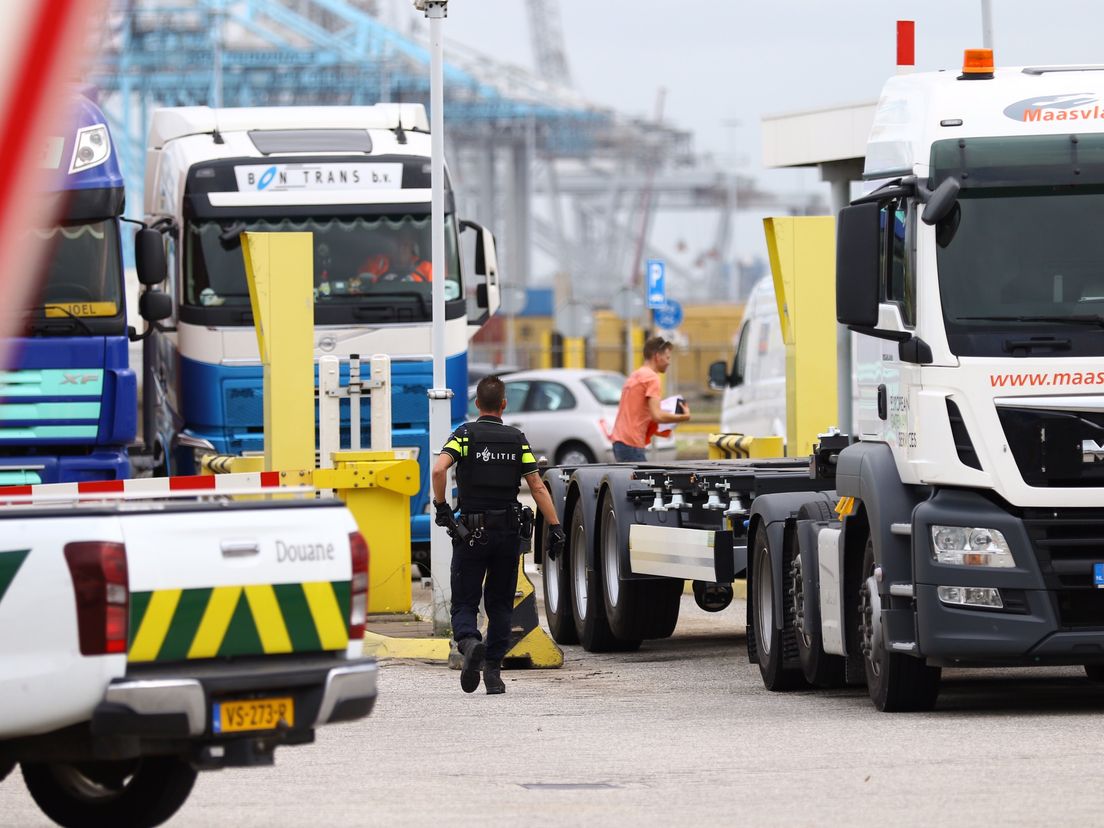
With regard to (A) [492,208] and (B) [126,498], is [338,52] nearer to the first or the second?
(A) [492,208]

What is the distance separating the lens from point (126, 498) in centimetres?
703

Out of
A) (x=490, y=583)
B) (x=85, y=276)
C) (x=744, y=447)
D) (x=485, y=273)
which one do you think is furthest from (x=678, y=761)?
(x=485, y=273)

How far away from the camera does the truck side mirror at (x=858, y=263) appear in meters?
9.82

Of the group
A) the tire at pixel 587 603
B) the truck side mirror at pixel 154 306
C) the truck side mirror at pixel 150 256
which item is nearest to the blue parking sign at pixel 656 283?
the truck side mirror at pixel 154 306

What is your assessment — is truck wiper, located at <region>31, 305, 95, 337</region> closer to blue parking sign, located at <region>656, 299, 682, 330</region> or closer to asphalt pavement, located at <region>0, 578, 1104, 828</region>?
asphalt pavement, located at <region>0, 578, 1104, 828</region>

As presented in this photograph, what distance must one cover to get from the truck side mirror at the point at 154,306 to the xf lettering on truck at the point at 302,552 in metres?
11.0

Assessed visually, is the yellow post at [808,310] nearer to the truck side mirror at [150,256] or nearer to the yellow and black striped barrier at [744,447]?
the yellow and black striped barrier at [744,447]

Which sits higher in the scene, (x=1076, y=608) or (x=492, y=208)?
(x=492, y=208)

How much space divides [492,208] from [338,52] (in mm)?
14408

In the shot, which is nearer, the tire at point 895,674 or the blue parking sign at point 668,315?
the tire at point 895,674

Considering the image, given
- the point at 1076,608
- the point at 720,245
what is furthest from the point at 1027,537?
the point at 720,245

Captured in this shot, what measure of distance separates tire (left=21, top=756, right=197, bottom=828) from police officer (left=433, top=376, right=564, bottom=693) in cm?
461

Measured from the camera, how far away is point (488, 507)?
11508mm

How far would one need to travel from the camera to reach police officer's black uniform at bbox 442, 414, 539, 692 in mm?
11484
